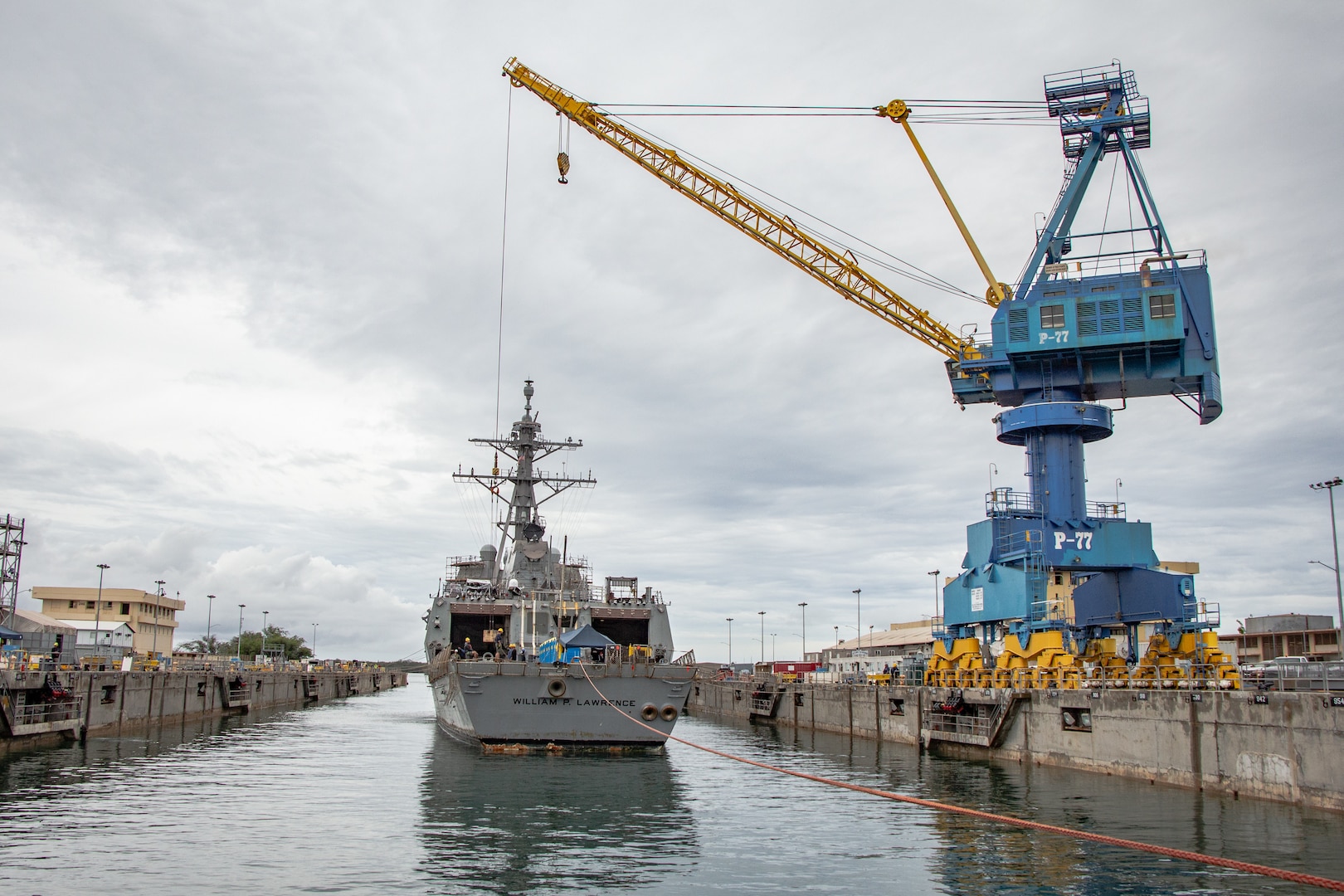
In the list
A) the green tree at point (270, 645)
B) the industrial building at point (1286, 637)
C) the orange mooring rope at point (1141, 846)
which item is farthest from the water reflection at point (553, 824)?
the green tree at point (270, 645)

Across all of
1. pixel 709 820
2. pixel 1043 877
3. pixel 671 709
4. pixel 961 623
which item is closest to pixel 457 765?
pixel 671 709

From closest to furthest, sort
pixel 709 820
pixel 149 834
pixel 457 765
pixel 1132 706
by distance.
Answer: pixel 149 834, pixel 709 820, pixel 1132 706, pixel 457 765

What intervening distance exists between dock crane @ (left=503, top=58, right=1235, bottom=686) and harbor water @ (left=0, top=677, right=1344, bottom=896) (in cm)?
777

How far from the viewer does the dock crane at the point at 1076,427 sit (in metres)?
36.3

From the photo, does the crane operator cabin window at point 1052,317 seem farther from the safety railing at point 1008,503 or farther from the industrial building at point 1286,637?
the industrial building at point 1286,637

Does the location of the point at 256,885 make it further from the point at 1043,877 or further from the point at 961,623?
the point at 961,623

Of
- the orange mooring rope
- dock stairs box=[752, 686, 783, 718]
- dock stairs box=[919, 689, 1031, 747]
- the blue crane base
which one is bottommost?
dock stairs box=[752, 686, 783, 718]

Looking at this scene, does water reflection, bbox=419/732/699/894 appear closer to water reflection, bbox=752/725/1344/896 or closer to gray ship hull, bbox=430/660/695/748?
gray ship hull, bbox=430/660/695/748

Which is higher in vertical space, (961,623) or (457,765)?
(961,623)

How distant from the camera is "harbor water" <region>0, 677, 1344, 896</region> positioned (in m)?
15.4

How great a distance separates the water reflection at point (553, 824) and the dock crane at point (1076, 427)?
15.6m

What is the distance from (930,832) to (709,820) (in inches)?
185

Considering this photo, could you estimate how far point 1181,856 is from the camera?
54.0 ft

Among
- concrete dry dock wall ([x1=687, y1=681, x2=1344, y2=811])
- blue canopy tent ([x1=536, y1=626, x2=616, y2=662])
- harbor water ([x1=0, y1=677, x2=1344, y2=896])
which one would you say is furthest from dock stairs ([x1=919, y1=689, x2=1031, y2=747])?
blue canopy tent ([x1=536, y1=626, x2=616, y2=662])
